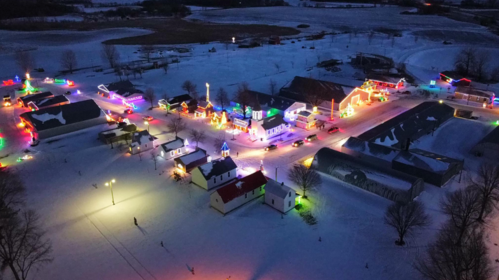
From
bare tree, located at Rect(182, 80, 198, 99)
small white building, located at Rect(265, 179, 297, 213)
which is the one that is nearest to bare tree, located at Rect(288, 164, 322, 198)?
small white building, located at Rect(265, 179, 297, 213)

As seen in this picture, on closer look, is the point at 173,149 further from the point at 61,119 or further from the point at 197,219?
the point at 61,119

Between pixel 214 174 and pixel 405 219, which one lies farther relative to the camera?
pixel 214 174

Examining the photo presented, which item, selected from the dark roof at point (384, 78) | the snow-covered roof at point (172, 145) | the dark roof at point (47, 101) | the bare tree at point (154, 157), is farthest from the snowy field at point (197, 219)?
→ the dark roof at point (384, 78)

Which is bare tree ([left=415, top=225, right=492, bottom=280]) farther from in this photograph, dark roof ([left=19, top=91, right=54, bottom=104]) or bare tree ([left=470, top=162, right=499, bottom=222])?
dark roof ([left=19, top=91, right=54, bottom=104])

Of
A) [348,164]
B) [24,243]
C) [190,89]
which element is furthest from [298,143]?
[24,243]

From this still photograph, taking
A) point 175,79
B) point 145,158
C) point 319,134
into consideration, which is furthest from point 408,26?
point 145,158

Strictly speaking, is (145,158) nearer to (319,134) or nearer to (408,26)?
(319,134)
